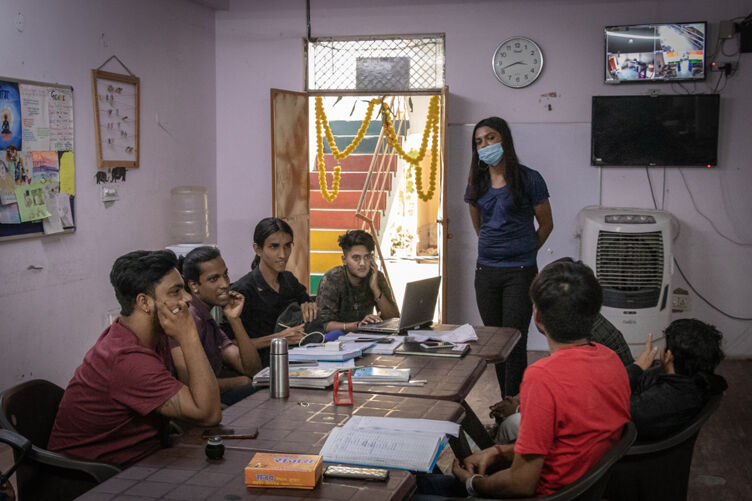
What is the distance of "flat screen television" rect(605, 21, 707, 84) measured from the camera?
578 centimetres

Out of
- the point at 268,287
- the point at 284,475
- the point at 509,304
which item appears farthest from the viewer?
the point at 509,304

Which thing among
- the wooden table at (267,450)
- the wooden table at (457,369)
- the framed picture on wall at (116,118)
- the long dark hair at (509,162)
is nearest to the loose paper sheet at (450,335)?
the wooden table at (457,369)

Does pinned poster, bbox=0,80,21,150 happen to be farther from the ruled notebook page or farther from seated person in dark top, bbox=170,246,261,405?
the ruled notebook page

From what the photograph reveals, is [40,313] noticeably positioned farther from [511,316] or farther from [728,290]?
[728,290]

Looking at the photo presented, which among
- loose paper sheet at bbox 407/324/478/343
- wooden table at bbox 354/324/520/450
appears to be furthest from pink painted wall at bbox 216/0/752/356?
loose paper sheet at bbox 407/324/478/343

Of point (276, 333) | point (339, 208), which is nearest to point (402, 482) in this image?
point (276, 333)

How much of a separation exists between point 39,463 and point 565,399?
1.42m

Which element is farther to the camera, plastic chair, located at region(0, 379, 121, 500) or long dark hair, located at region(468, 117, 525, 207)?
long dark hair, located at region(468, 117, 525, 207)

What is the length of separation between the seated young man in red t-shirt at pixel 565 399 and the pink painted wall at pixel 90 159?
3140 millimetres

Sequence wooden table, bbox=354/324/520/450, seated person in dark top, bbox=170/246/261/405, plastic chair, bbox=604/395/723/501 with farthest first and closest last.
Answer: seated person in dark top, bbox=170/246/261/405 < wooden table, bbox=354/324/520/450 < plastic chair, bbox=604/395/723/501

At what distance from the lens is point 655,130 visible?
5.91 m

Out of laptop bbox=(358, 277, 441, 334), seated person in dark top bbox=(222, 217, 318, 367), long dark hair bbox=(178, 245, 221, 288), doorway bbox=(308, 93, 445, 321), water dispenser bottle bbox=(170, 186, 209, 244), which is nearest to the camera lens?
long dark hair bbox=(178, 245, 221, 288)

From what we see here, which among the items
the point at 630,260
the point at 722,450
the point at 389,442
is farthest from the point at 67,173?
the point at 722,450

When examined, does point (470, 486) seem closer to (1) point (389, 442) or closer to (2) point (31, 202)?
(1) point (389, 442)
